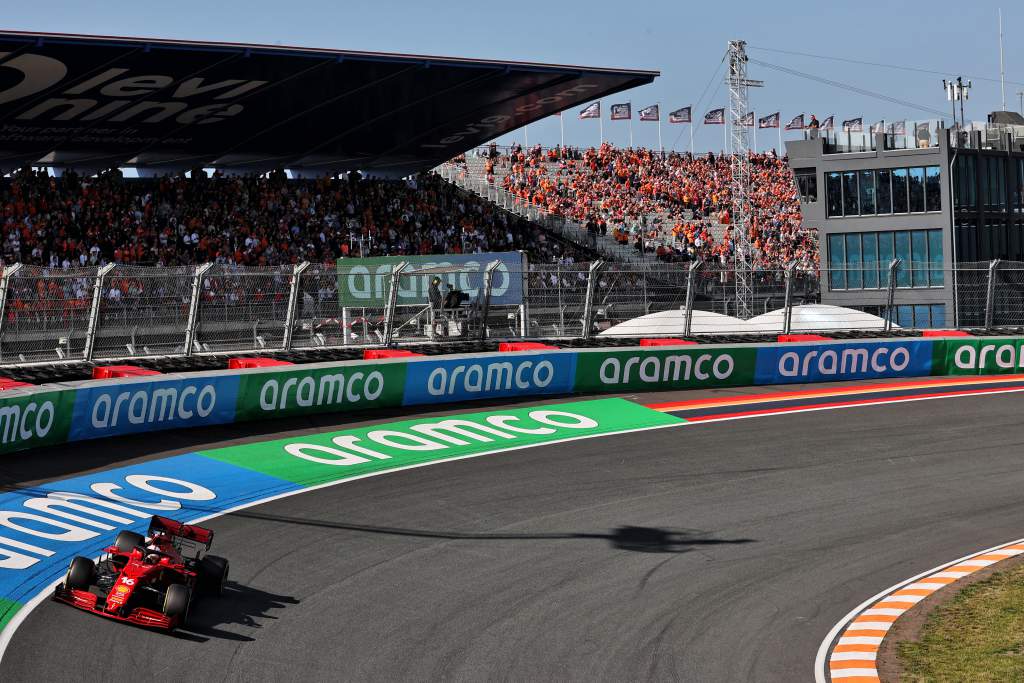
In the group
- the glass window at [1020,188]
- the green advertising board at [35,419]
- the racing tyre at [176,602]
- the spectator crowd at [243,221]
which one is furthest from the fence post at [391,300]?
the glass window at [1020,188]

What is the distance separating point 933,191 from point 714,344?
30655 mm

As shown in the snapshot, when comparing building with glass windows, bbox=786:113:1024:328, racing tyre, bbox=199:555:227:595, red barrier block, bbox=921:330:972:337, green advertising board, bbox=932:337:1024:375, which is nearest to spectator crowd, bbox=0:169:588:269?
building with glass windows, bbox=786:113:1024:328

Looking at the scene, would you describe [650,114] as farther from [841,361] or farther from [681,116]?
[841,361]

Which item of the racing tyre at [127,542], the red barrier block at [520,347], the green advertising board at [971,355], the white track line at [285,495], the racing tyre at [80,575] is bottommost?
the white track line at [285,495]

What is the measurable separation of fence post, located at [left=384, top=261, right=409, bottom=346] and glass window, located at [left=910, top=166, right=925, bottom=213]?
34.6m

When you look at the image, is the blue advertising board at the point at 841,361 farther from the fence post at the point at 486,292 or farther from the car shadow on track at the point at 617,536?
the car shadow on track at the point at 617,536

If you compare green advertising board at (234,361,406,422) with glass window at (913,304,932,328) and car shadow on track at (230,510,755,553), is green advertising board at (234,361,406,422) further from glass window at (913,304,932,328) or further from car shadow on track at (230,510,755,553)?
glass window at (913,304,932,328)

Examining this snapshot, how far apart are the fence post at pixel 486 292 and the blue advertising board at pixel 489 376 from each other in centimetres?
156

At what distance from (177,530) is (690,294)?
1396cm

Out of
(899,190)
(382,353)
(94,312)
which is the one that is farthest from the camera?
(899,190)

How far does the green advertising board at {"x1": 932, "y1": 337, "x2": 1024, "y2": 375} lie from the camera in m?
23.1

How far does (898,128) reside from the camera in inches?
1973

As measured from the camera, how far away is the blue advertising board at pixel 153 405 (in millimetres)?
15758

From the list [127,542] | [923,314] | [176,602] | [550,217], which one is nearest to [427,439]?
[127,542]
